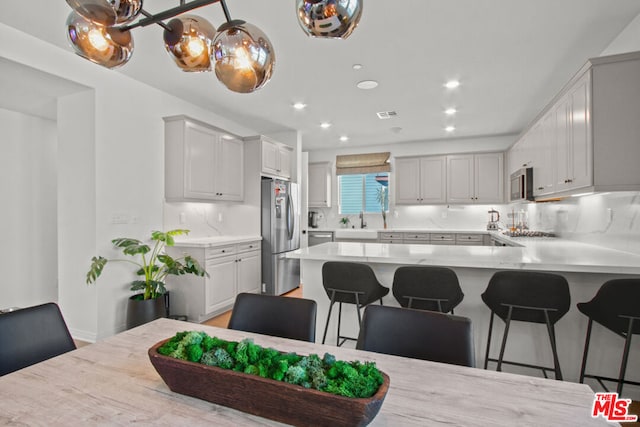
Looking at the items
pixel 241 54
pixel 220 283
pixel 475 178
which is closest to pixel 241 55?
pixel 241 54

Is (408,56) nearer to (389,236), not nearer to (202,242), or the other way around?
(202,242)

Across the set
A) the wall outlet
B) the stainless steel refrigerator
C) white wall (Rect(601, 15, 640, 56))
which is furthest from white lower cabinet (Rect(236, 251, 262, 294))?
white wall (Rect(601, 15, 640, 56))

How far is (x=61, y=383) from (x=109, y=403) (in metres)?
0.24

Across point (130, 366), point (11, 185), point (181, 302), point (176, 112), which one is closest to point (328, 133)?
point (176, 112)

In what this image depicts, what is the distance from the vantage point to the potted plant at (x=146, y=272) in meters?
3.02

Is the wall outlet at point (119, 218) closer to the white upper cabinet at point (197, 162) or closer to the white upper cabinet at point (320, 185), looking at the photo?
the white upper cabinet at point (197, 162)

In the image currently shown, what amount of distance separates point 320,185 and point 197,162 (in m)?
3.18

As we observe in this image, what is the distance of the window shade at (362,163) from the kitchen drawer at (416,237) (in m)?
1.41

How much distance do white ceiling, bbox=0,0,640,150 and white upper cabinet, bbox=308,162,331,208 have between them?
6.49ft

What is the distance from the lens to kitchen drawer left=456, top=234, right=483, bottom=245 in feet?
16.9

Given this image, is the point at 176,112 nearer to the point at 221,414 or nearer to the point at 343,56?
the point at 343,56

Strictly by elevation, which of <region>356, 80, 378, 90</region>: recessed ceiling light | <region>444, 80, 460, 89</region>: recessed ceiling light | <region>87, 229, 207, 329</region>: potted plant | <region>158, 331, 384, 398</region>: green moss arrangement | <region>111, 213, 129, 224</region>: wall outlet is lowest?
<region>87, 229, 207, 329</region>: potted plant

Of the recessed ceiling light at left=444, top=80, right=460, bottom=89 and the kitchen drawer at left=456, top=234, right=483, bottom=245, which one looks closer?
the recessed ceiling light at left=444, top=80, right=460, bottom=89

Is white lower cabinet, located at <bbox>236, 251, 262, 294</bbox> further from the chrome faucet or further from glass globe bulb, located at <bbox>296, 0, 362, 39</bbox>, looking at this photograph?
glass globe bulb, located at <bbox>296, 0, 362, 39</bbox>
